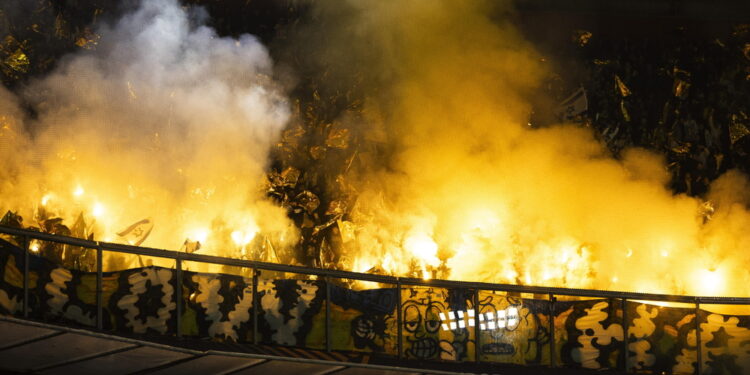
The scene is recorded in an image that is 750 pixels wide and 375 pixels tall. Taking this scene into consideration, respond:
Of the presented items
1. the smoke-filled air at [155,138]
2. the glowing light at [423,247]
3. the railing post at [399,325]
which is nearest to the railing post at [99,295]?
the railing post at [399,325]

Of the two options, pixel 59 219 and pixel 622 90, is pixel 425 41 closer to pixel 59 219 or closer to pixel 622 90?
pixel 622 90

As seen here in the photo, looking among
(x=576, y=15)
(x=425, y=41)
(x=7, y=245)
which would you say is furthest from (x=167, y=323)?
(x=576, y=15)

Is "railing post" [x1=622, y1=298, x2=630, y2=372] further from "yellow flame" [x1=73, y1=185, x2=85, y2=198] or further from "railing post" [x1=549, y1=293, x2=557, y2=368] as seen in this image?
"yellow flame" [x1=73, y1=185, x2=85, y2=198]

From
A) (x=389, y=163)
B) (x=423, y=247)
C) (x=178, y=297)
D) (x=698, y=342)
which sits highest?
(x=389, y=163)

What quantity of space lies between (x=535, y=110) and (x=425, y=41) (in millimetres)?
1873

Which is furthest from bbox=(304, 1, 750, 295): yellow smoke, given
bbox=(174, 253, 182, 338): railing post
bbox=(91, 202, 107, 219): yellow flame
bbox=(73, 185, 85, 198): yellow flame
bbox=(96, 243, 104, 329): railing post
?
bbox=(96, 243, 104, 329): railing post

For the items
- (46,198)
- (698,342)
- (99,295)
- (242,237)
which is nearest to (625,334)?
(698,342)

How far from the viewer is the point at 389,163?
10.9 m

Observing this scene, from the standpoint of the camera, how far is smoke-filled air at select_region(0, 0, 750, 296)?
1039cm

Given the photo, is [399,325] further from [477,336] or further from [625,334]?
[625,334]

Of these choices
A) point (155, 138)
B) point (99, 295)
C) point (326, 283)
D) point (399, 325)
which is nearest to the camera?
point (99, 295)

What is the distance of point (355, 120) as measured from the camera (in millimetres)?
10898

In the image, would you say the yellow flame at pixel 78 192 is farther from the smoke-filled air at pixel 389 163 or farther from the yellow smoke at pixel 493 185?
the yellow smoke at pixel 493 185

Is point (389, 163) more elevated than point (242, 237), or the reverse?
point (389, 163)
